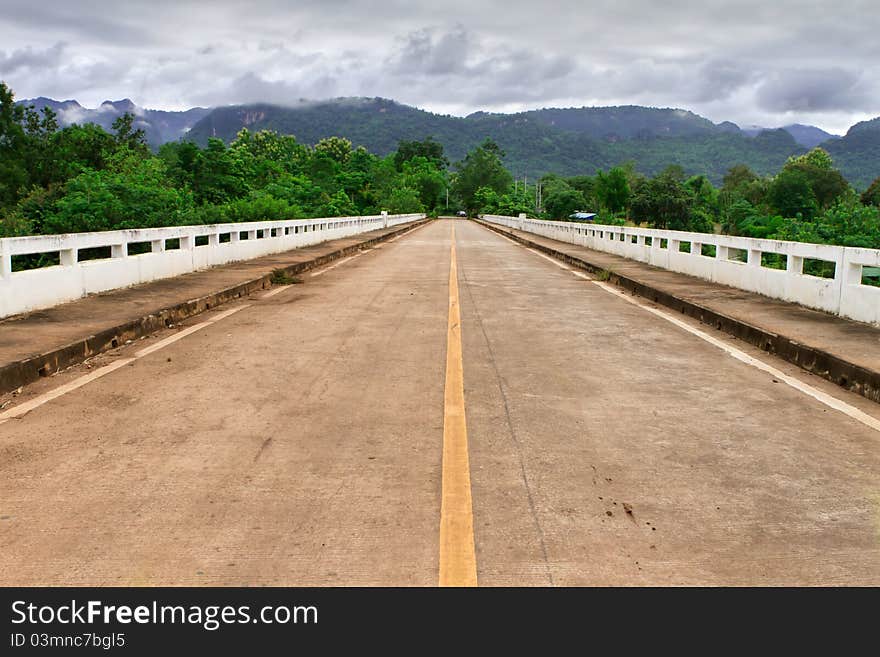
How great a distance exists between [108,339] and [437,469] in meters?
5.84

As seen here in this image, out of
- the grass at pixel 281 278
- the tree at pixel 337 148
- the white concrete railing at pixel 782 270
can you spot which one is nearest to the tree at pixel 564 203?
the tree at pixel 337 148

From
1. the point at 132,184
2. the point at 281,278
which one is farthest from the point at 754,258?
the point at 132,184

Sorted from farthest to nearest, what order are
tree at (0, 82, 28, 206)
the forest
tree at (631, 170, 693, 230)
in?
tree at (631, 170, 693, 230) → tree at (0, 82, 28, 206) → the forest

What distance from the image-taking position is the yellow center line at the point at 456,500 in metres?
3.81

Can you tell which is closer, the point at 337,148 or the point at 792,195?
the point at 792,195

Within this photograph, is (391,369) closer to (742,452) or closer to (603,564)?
(742,452)

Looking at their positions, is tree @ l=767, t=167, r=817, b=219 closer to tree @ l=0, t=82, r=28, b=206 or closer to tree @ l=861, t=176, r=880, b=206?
tree @ l=861, t=176, r=880, b=206

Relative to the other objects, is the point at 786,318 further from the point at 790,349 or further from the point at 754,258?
the point at 754,258

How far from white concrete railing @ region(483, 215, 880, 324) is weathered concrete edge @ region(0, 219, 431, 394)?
9314mm

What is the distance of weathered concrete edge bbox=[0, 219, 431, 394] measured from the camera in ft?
24.9

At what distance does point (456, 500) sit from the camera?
471cm

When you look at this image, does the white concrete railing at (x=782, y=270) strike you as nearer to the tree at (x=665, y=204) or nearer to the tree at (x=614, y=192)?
the tree at (x=665, y=204)

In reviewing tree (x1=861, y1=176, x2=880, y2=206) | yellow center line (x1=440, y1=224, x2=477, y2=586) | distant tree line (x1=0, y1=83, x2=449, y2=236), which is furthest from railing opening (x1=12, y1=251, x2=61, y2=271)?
tree (x1=861, y1=176, x2=880, y2=206)

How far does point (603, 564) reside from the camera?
12.8 feet
